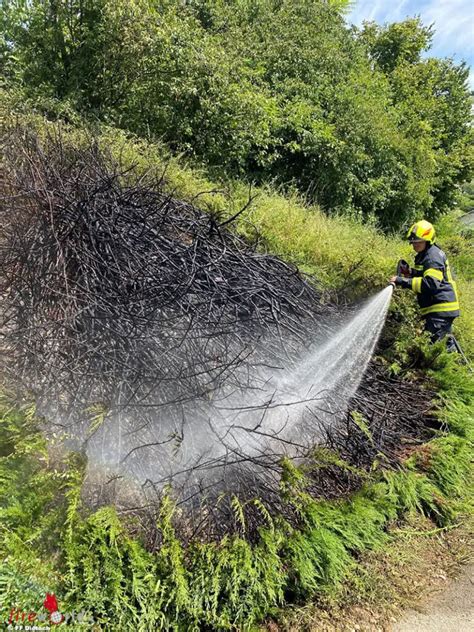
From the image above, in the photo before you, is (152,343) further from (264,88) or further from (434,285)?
(264,88)

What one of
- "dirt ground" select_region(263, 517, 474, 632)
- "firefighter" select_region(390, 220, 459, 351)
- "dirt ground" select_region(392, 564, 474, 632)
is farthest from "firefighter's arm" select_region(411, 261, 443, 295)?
"dirt ground" select_region(392, 564, 474, 632)

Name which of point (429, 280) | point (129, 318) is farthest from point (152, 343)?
point (429, 280)

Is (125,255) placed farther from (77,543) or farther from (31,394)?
(77,543)

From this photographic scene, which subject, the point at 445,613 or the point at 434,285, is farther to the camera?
the point at 434,285

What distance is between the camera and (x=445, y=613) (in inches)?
118

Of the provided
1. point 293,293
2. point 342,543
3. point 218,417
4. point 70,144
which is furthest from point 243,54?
point 342,543

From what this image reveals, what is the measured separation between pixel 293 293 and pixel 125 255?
184 centimetres

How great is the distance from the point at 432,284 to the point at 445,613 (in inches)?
125

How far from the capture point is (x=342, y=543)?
306 centimetres

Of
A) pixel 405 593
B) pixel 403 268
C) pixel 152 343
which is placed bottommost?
pixel 405 593

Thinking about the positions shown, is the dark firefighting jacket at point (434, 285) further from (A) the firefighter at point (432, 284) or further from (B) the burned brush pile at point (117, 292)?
(B) the burned brush pile at point (117, 292)

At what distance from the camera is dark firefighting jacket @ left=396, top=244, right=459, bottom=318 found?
492cm

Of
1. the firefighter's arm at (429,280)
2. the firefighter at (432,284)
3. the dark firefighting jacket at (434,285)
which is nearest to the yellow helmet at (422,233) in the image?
the firefighter at (432,284)

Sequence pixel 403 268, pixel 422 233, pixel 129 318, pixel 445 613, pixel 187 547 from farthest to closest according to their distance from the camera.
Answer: pixel 403 268 < pixel 422 233 < pixel 129 318 < pixel 445 613 < pixel 187 547
